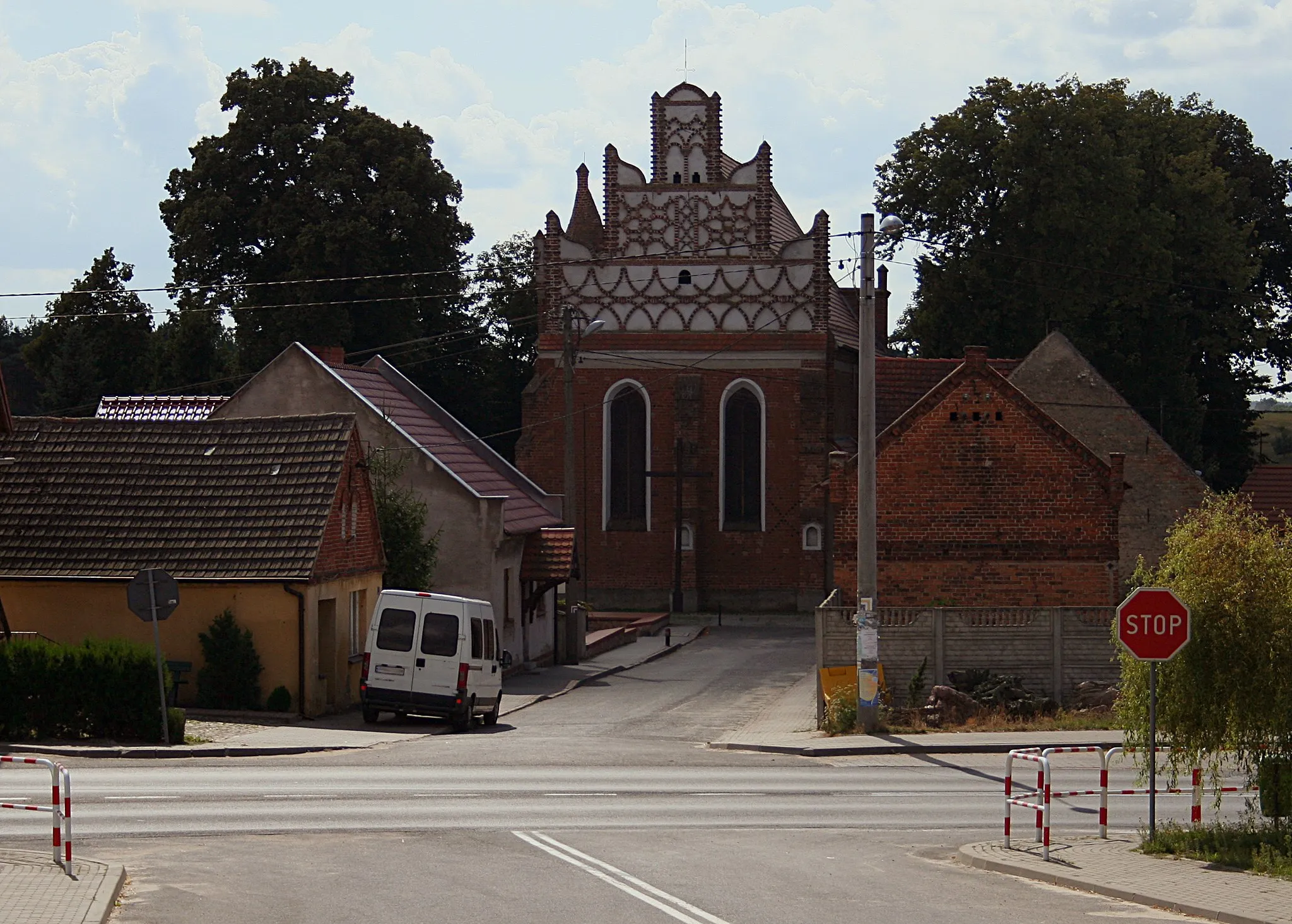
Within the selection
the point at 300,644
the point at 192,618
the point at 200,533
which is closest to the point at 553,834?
the point at 300,644

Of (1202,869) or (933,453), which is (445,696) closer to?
(933,453)

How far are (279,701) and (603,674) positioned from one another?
11.5m

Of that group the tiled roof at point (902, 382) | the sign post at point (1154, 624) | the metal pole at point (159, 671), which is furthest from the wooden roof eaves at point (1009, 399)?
the tiled roof at point (902, 382)

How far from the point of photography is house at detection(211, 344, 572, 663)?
110ft

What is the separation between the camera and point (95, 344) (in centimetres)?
5491

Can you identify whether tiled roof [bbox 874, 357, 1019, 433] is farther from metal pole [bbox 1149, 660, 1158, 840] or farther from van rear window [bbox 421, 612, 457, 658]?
metal pole [bbox 1149, 660, 1158, 840]

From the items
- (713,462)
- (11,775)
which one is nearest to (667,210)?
(713,462)

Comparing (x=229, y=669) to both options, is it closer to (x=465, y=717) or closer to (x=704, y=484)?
(x=465, y=717)

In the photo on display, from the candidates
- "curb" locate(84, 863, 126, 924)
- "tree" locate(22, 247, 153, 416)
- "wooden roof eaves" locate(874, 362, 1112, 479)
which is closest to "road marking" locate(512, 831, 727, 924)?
"curb" locate(84, 863, 126, 924)

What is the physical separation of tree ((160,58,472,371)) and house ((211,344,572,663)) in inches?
552

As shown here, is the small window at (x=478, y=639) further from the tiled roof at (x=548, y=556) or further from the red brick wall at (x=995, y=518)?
the tiled roof at (x=548, y=556)

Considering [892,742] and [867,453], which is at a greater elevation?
[867,453]

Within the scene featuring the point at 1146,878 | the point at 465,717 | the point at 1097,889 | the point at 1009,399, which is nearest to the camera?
the point at 1097,889

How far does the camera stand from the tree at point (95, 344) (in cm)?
5381
